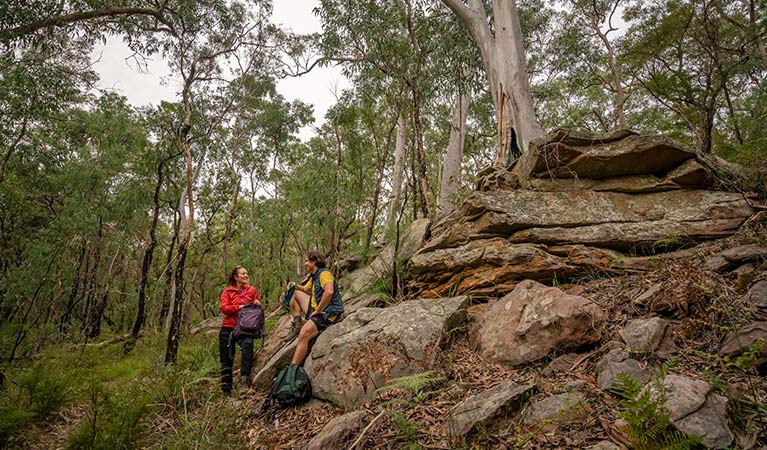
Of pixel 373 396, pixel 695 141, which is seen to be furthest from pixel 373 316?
pixel 695 141

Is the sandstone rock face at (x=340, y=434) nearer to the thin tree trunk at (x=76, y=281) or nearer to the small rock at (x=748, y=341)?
the small rock at (x=748, y=341)

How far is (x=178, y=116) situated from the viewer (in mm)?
9828

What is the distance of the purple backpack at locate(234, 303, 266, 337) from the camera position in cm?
398

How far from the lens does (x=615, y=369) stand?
2.16 metres

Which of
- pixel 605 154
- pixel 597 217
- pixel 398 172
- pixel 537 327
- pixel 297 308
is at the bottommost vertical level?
pixel 537 327

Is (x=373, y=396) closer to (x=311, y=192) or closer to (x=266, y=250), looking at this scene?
(x=311, y=192)

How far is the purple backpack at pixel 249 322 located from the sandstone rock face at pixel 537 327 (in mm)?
2413

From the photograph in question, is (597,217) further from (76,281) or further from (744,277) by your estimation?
(76,281)

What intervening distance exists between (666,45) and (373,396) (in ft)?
45.4

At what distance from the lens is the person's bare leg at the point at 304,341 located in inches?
136

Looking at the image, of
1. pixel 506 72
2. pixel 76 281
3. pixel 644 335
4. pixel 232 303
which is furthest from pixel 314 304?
pixel 76 281

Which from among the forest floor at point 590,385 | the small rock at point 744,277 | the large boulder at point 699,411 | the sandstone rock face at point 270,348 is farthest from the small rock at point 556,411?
the sandstone rock face at point 270,348

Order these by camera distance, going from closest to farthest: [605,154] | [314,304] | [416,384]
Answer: [416,384] → [314,304] → [605,154]

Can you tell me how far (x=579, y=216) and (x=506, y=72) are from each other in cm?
345
